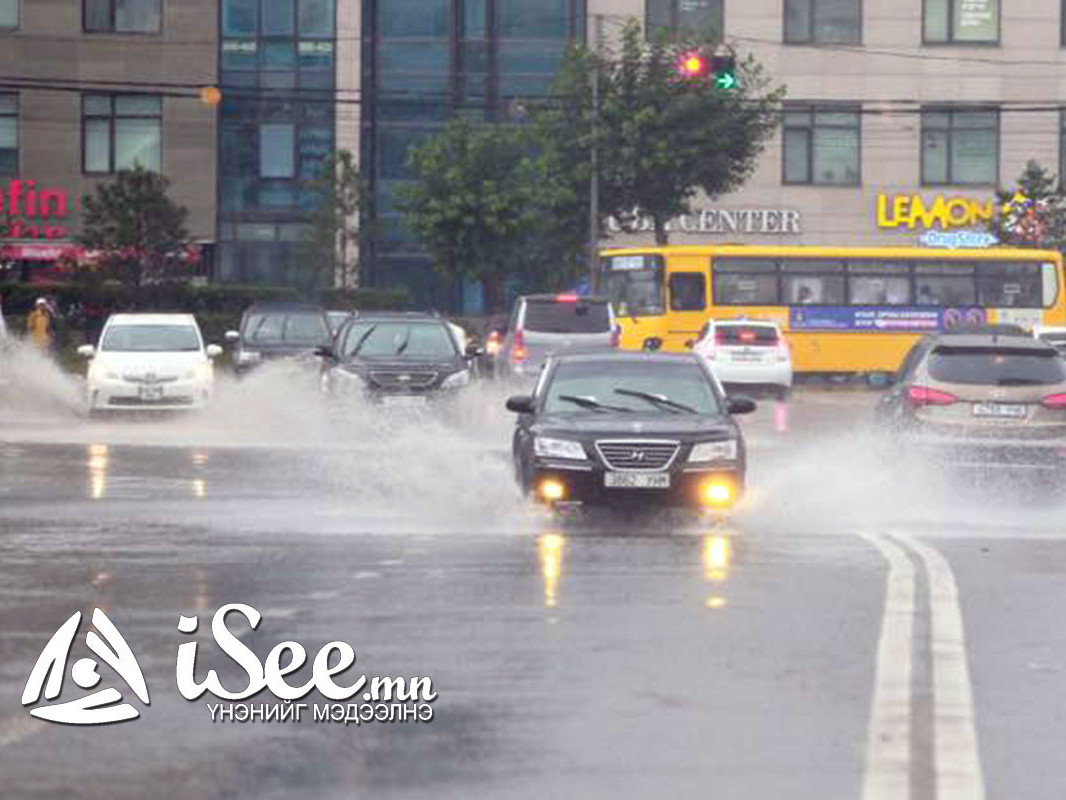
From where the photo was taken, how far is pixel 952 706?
1084cm

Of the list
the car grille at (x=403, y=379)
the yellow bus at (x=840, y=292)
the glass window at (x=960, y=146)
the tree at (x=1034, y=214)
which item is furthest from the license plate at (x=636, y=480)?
the glass window at (x=960, y=146)

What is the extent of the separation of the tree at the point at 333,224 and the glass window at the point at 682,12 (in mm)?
10010

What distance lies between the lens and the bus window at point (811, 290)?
193 ft

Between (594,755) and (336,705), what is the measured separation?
1.55 meters

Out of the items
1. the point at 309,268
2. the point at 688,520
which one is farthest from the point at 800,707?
the point at 309,268

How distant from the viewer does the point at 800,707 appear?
10859 mm

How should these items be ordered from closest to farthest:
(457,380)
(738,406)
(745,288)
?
(738,406)
(457,380)
(745,288)

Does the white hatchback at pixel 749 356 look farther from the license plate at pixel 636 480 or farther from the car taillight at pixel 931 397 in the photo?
the license plate at pixel 636 480

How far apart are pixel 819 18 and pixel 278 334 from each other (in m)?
34.6

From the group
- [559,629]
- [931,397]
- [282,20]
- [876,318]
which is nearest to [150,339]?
[931,397]

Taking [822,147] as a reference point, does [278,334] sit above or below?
below

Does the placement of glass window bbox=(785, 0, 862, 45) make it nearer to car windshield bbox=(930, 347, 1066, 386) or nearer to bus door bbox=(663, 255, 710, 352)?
bus door bbox=(663, 255, 710, 352)

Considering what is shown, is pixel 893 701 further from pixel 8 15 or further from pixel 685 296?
pixel 8 15

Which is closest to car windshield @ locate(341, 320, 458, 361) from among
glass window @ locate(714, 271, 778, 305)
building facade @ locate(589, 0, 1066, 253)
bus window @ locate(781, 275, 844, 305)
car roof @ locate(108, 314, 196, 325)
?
car roof @ locate(108, 314, 196, 325)
